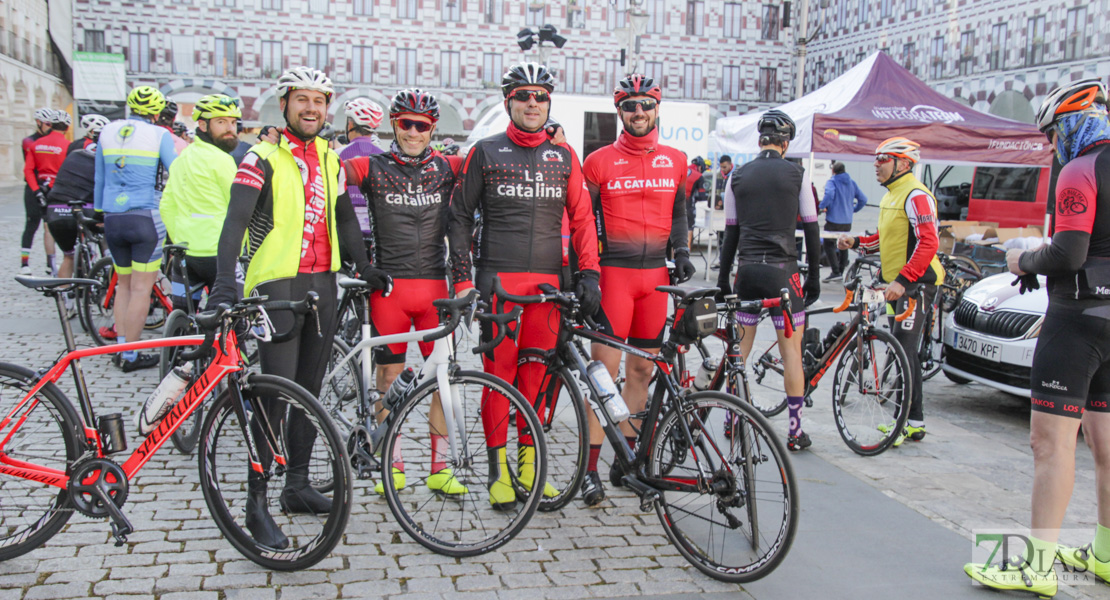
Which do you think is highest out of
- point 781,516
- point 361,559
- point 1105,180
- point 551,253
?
point 1105,180

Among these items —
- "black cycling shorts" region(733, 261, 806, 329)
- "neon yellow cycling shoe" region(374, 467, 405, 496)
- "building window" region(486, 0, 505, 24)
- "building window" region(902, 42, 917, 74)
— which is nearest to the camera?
"neon yellow cycling shoe" region(374, 467, 405, 496)

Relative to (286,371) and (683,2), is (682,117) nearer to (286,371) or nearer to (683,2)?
(286,371)

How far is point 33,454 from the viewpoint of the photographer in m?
3.79

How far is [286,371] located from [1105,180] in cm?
370

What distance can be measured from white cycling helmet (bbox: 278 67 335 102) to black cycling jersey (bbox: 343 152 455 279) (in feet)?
1.71

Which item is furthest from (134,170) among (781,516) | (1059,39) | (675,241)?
(1059,39)

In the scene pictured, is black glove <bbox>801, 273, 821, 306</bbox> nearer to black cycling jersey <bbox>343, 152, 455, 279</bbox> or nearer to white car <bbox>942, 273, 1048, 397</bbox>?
white car <bbox>942, 273, 1048, 397</bbox>

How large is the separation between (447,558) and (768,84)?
5753 cm

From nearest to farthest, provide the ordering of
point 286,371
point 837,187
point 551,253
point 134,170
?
point 286,371, point 551,253, point 134,170, point 837,187

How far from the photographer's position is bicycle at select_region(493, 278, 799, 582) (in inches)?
145

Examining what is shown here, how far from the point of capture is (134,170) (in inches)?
289

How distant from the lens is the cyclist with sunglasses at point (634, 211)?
16.1ft

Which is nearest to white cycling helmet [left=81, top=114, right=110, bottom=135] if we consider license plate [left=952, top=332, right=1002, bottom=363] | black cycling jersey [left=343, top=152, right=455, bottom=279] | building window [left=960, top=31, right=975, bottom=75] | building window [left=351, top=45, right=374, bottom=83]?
black cycling jersey [left=343, top=152, right=455, bottom=279]

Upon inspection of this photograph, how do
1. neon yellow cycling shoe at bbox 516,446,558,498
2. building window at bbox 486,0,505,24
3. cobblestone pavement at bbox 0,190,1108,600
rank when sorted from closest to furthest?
cobblestone pavement at bbox 0,190,1108,600, neon yellow cycling shoe at bbox 516,446,558,498, building window at bbox 486,0,505,24
